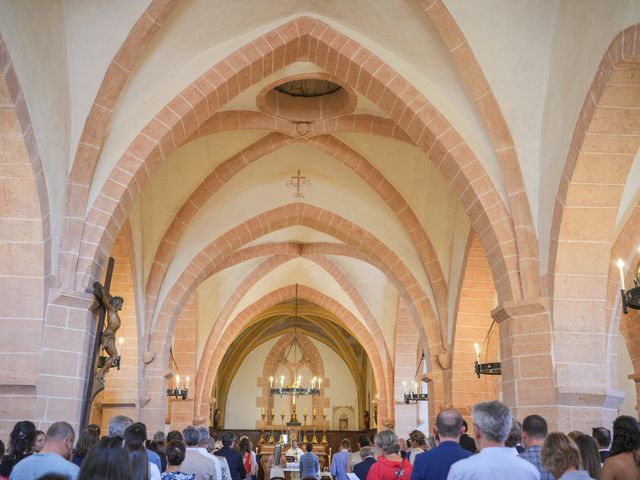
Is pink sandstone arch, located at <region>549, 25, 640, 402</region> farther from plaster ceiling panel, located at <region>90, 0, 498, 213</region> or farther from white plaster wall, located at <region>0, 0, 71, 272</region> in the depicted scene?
white plaster wall, located at <region>0, 0, 71, 272</region>

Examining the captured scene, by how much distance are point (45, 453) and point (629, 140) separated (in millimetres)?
5167

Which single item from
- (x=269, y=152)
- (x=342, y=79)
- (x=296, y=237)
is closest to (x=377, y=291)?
(x=296, y=237)

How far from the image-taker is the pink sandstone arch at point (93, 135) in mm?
6539

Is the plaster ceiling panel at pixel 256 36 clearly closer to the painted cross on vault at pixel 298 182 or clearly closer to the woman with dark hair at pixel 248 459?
the woman with dark hair at pixel 248 459

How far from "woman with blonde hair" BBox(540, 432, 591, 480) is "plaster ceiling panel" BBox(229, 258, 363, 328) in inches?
507

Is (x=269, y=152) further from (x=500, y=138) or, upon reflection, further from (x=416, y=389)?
(x=416, y=389)

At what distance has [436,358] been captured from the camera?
10.6 m

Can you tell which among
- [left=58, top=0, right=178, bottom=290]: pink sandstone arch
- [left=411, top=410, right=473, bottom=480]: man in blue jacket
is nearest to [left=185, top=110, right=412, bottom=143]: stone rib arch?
[left=58, top=0, right=178, bottom=290]: pink sandstone arch

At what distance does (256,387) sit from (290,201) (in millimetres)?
12947

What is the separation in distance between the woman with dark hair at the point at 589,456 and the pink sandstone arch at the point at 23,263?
15.9 ft

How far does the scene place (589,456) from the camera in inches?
126

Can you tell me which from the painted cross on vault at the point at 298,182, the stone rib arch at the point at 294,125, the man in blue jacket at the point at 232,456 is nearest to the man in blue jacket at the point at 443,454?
the man in blue jacket at the point at 232,456

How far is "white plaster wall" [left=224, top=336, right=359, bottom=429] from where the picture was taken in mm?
22750

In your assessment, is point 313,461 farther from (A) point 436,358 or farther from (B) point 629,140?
(B) point 629,140
